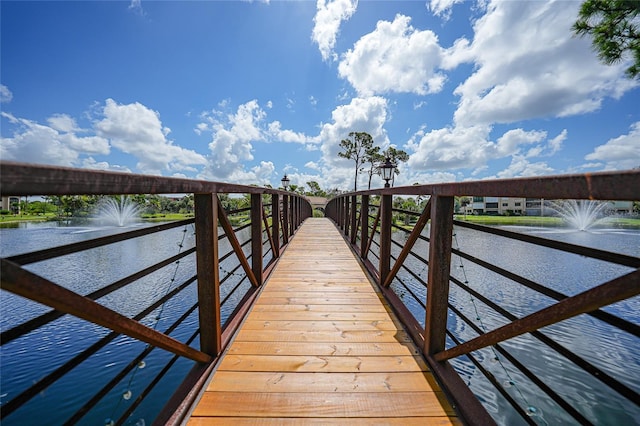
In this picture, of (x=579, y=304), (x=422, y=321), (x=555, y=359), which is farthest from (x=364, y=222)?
(x=555, y=359)

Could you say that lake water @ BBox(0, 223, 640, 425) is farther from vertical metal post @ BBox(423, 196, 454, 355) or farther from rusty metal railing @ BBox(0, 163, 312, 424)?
rusty metal railing @ BBox(0, 163, 312, 424)

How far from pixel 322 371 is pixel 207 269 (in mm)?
836

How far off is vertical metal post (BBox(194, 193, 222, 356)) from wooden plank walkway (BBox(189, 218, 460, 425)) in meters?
0.16

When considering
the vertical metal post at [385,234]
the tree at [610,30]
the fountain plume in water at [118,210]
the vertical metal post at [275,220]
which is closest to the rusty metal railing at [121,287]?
the vertical metal post at [275,220]

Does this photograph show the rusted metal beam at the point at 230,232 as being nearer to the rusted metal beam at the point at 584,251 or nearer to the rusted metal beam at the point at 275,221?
the rusted metal beam at the point at 275,221

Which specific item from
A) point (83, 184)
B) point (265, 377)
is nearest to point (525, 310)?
point (265, 377)

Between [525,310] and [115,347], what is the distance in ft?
33.0

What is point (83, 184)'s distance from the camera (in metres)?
0.68

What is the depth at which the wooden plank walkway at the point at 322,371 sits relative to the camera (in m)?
1.18

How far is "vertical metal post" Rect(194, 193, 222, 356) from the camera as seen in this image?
1.41m

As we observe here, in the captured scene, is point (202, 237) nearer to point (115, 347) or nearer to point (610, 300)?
point (610, 300)

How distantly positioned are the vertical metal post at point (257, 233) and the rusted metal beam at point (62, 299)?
1.48m

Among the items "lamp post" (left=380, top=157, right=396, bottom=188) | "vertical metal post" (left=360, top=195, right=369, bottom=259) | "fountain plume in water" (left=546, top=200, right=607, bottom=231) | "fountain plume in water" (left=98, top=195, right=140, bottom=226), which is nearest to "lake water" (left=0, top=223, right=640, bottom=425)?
"vertical metal post" (left=360, top=195, right=369, bottom=259)

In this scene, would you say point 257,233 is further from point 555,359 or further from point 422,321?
point 555,359
